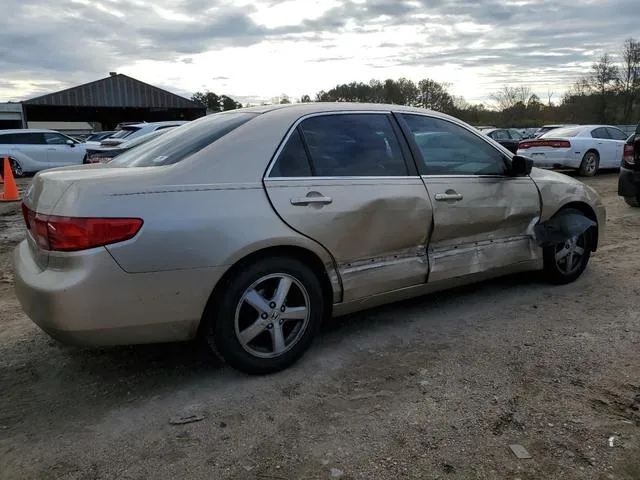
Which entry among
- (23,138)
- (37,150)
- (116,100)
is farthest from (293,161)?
(116,100)

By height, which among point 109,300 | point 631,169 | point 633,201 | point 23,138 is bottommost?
point 633,201

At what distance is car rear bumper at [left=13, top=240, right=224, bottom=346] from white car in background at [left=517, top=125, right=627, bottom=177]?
12.6 m

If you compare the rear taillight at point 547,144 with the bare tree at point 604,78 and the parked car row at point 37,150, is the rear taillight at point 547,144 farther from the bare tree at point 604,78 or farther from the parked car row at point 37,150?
the bare tree at point 604,78

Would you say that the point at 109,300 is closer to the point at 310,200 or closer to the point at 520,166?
the point at 310,200

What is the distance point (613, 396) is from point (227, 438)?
2113 millimetres

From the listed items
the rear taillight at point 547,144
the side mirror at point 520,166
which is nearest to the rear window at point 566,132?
the rear taillight at point 547,144

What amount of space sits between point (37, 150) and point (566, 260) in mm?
17117

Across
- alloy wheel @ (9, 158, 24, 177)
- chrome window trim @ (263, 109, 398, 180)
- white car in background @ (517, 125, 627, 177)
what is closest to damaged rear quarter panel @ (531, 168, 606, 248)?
chrome window trim @ (263, 109, 398, 180)

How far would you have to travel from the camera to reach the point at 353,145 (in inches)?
145

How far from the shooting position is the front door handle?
10.7 ft

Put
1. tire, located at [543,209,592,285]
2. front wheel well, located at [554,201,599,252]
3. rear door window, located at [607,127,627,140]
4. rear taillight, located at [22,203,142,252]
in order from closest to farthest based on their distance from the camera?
rear taillight, located at [22,203,142,252]
tire, located at [543,209,592,285]
front wheel well, located at [554,201,599,252]
rear door window, located at [607,127,627,140]

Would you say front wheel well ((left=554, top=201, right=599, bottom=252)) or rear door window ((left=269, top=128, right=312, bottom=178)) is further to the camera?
front wheel well ((left=554, top=201, right=599, bottom=252))

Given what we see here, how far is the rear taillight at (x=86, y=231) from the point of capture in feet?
8.95

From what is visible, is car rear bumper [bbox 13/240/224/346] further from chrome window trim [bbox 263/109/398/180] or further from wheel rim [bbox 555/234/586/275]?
wheel rim [bbox 555/234/586/275]
